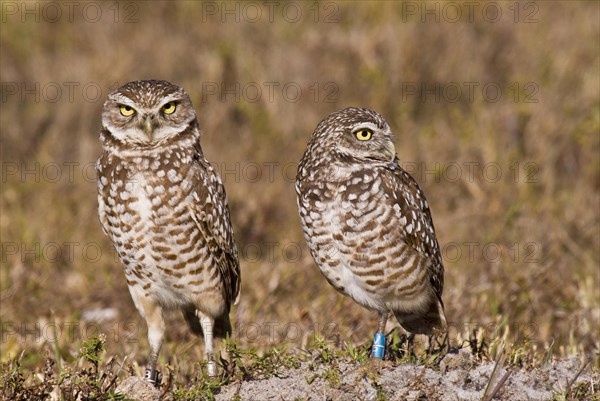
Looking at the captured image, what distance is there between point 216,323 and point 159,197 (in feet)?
3.21

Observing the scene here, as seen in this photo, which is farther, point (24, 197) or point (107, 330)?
point (24, 197)

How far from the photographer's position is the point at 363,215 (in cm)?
488

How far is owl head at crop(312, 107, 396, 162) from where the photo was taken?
496 centimetres

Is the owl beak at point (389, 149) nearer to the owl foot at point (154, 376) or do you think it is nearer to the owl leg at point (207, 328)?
the owl leg at point (207, 328)

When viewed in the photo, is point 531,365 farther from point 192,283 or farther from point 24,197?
point 24,197

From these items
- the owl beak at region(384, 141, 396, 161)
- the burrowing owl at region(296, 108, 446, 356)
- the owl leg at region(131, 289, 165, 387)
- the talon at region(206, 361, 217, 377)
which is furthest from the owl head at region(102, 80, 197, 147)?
the talon at region(206, 361, 217, 377)

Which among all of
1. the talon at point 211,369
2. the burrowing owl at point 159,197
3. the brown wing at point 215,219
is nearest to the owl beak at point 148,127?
the burrowing owl at point 159,197

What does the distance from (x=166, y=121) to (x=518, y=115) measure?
5119 mm

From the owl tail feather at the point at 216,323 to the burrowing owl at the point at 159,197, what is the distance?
0.31 m

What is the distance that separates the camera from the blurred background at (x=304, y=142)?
6.67m

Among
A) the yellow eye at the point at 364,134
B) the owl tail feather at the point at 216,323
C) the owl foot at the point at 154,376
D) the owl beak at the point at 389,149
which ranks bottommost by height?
the owl foot at the point at 154,376

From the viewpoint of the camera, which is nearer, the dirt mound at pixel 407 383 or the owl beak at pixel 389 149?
the dirt mound at pixel 407 383

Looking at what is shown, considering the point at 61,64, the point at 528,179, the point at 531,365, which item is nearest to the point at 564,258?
the point at 528,179

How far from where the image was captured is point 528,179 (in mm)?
8719
